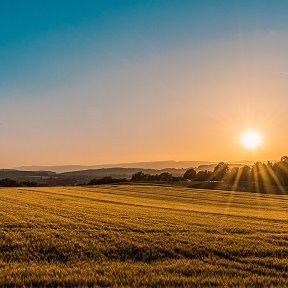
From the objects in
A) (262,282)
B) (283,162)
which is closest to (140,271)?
(262,282)

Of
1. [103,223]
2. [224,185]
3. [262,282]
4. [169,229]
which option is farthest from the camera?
[224,185]

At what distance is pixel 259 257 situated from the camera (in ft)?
46.1

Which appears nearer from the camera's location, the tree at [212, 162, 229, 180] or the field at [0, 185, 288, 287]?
the field at [0, 185, 288, 287]

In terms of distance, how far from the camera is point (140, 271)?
38.5ft

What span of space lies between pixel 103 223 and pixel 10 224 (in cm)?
481

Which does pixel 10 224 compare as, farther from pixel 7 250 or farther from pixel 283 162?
pixel 283 162

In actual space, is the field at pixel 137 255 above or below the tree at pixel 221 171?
below

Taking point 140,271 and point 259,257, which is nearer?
point 140,271

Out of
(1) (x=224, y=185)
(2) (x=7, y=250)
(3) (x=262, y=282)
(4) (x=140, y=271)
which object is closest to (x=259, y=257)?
(3) (x=262, y=282)

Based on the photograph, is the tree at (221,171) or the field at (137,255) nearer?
the field at (137,255)

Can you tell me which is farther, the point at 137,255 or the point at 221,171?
the point at 221,171

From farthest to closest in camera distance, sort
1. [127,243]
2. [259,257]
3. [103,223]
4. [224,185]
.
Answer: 1. [224,185]
2. [103,223]
3. [127,243]
4. [259,257]

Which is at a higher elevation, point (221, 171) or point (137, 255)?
point (221, 171)

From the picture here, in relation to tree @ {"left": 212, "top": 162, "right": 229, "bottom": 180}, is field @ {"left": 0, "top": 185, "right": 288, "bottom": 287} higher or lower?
lower
